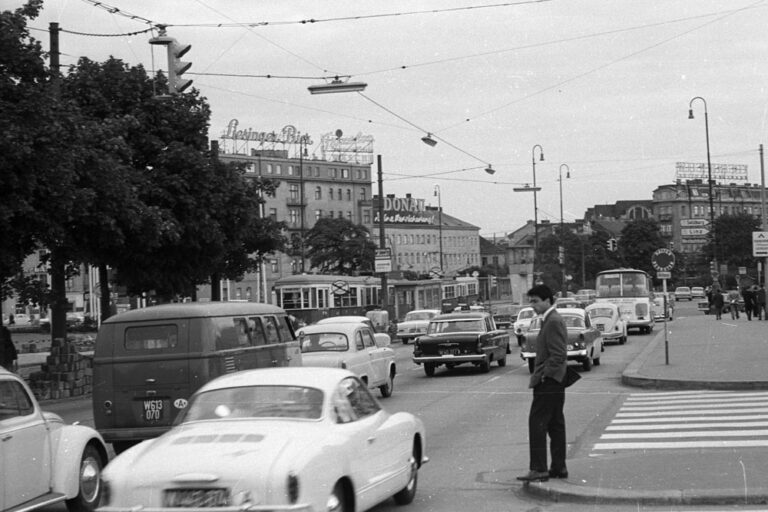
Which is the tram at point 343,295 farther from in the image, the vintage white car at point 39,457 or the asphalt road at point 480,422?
the vintage white car at point 39,457

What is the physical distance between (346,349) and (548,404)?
11.4m

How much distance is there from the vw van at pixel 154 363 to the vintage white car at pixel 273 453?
526cm

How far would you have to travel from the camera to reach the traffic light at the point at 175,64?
2002cm

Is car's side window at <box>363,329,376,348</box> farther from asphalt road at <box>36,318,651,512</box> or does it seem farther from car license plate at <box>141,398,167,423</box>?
car license plate at <box>141,398,167,423</box>

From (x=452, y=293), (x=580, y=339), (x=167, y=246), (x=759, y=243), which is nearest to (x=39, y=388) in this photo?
(x=167, y=246)

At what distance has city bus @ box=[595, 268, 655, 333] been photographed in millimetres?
53156

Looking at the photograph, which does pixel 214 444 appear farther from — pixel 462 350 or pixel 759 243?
pixel 759 243

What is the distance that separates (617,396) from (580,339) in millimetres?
6791

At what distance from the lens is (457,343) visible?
29250 millimetres

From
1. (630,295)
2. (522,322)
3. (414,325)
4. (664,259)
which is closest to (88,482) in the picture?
(664,259)

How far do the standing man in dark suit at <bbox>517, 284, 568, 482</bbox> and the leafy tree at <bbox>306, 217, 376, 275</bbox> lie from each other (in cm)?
8304

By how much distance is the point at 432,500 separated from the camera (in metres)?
10.7

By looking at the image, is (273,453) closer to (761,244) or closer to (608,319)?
(608,319)

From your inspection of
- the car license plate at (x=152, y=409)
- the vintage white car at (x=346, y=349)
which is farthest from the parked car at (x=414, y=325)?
the car license plate at (x=152, y=409)
